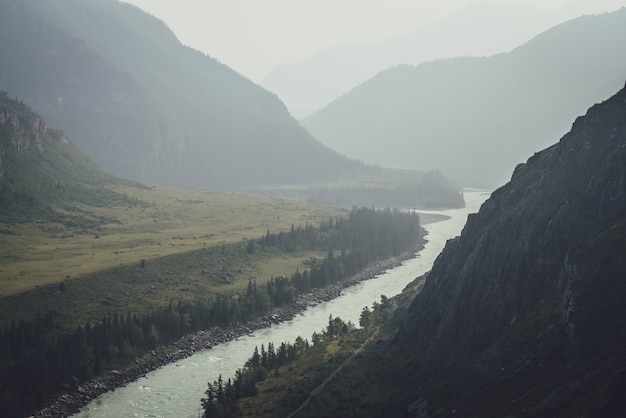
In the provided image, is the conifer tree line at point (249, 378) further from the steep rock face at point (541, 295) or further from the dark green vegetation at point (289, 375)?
the steep rock face at point (541, 295)

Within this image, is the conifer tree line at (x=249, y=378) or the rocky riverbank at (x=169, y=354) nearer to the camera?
the conifer tree line at (x=249, y=378)

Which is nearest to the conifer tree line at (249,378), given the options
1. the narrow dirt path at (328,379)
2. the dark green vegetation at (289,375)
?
the dark green vegetation at (289,375)

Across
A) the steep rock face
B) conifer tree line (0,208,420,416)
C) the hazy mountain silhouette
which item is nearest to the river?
conifer tree line (0,208,420,416)

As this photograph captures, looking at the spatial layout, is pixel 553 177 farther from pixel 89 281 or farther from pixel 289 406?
pixel 89 281

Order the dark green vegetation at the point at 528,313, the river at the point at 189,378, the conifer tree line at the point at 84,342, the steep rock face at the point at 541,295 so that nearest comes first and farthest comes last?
the steep rock face at the point at 541,295
the dark green vegetation at the point at 528,313
the river at the point at 189,378
the conifer tree line at the point at 84,342

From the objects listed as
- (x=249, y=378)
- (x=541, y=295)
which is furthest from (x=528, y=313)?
(x=249, y=378)

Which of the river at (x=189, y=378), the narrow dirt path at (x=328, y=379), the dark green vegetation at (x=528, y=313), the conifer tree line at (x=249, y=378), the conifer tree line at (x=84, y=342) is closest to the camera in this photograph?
the dark green vegetation at (x=528, y=313)
